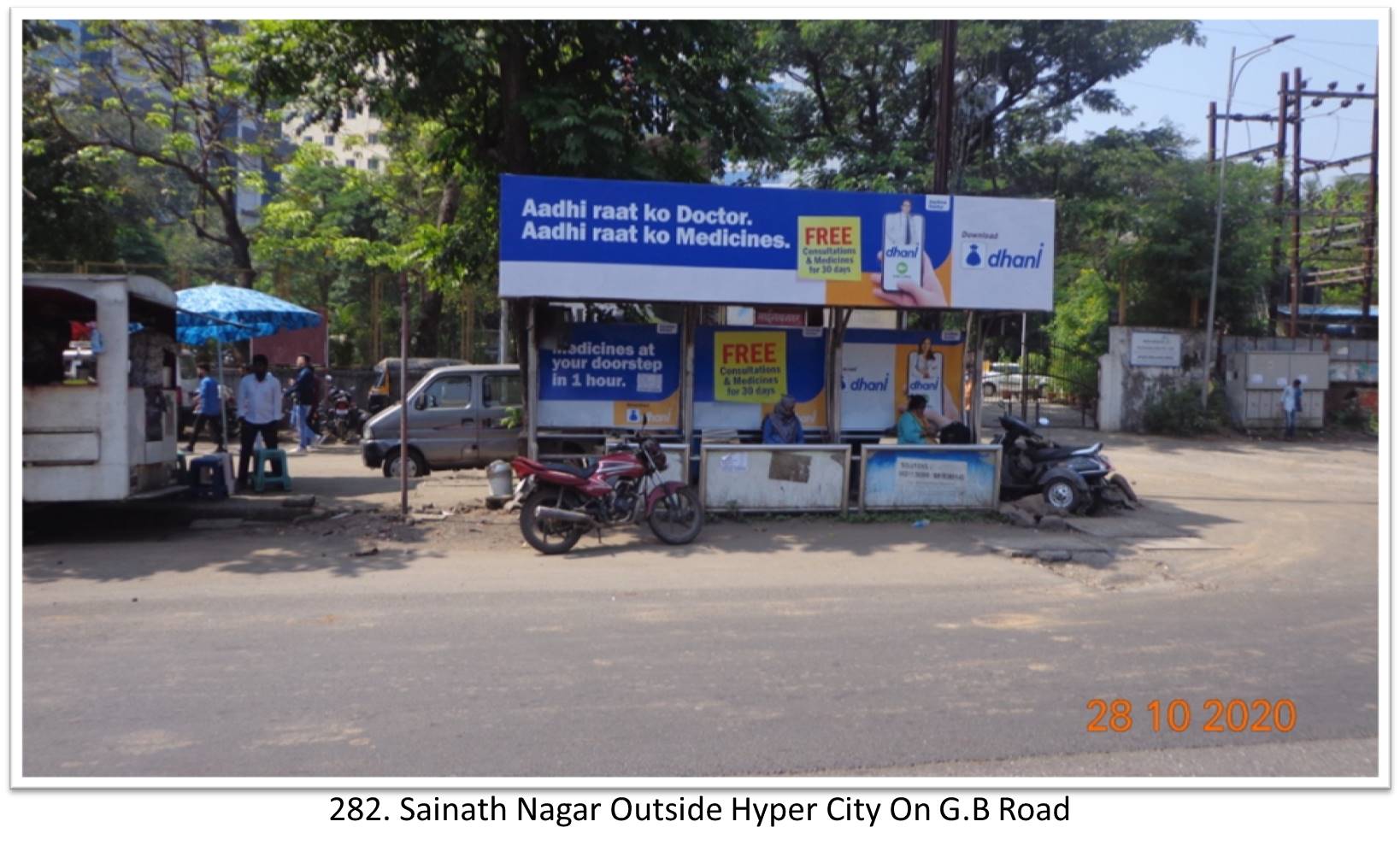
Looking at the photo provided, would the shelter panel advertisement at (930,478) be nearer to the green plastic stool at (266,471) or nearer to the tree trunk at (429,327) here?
the green plastic stool at (266,471)

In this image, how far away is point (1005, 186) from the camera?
82.1ft

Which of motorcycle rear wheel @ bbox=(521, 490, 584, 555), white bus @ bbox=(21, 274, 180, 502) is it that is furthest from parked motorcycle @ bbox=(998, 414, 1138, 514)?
white bus @ bbox=(21, 274, 180, 502)

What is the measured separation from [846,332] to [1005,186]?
14.5 metres

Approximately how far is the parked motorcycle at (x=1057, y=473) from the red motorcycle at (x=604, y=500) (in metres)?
4.35

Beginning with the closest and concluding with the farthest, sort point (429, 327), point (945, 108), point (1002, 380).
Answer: point (945, 108), point (429, 327), point (1002, 380)

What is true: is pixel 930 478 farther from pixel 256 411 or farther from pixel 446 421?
pixel 256 411

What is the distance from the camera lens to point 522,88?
11758 millimetres

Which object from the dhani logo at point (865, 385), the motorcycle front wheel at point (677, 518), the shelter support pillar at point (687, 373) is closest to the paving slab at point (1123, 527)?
the dhani logo at point (865, 385)

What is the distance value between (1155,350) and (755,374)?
16.8 m

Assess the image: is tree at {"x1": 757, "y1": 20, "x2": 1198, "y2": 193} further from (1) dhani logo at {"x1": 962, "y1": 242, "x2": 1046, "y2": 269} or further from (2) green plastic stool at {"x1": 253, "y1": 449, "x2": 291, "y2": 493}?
(2) green plastic stool at {"x1": 253, "y1": 449, "x2": 291, "y2": 493}

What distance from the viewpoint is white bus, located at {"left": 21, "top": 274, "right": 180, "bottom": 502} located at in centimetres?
935

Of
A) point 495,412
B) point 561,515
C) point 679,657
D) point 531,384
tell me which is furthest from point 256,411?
point 679,657

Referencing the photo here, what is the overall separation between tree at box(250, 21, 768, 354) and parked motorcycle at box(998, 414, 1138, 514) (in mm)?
5084

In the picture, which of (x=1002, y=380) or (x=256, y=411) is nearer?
(x=256, y=411)
